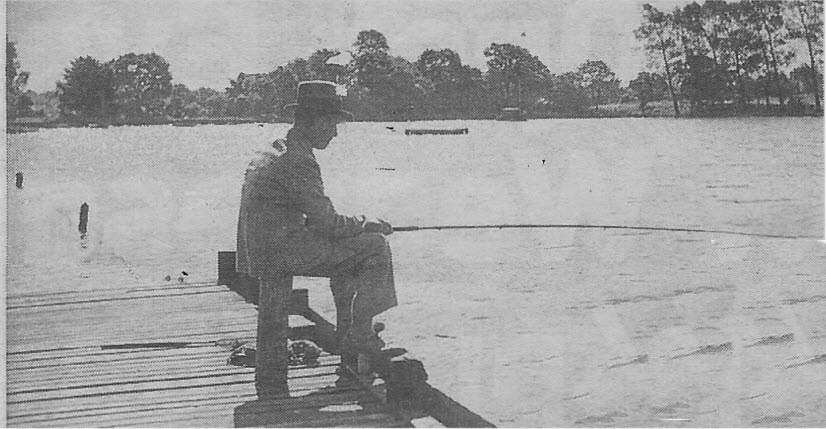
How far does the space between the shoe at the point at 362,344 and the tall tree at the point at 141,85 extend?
121cm

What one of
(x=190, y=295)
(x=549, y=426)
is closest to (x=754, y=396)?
(x=549, y=426)

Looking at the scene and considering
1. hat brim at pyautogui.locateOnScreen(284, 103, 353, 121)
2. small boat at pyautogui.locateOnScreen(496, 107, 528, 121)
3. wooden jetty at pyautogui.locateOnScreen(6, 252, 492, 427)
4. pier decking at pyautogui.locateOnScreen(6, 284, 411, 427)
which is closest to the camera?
wooden jetty at pyautogui.locateOnScreen(6, 252, 492, 427)

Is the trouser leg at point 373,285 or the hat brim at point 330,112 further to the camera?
the hat brim at point 330,112

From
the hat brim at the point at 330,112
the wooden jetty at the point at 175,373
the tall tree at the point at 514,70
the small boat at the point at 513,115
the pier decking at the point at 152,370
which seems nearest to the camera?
the wooden jetty at the point at 175,373

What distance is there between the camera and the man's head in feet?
12.2

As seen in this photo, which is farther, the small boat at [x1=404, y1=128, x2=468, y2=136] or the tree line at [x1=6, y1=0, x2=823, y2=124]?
the small boat at [x1=404, y1=128, x2=468, y2=136]

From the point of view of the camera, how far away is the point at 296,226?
11.8 ft

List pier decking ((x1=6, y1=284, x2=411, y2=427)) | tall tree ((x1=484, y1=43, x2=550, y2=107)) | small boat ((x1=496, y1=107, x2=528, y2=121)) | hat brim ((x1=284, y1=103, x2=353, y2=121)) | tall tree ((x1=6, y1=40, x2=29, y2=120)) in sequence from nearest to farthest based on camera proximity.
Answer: pier decking ((x1=6, y1=284, x2=411, y2=427)) → hat brim ((x1=284, y1=103, x2=353, y2=121)) → tall tree ((x1=6, y1=40, x2=29, y2=120)) → tall tree ((x1=484, y1=43, x2=550, y2=107)) → small boat ((x1=496, y1=107, x2=528, y2=121))

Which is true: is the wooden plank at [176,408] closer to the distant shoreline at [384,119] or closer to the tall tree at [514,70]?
the distant shoreline at [384,119]

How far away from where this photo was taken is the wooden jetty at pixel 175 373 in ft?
11.6

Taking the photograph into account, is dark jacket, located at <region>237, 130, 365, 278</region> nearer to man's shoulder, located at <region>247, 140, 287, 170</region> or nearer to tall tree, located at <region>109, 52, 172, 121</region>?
man's shoulder, located at <region>247, 140, 287, 170</region>

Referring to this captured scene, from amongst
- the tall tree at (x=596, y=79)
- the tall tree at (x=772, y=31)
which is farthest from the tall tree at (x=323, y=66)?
the tall tree at (x=772, y=31)

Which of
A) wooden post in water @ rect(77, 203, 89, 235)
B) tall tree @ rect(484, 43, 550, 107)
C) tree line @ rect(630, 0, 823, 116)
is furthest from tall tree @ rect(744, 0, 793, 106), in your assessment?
wooden post in water @ rect(77, 203, 89, 235)

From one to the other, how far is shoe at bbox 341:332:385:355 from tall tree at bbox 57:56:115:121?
1353 mm
